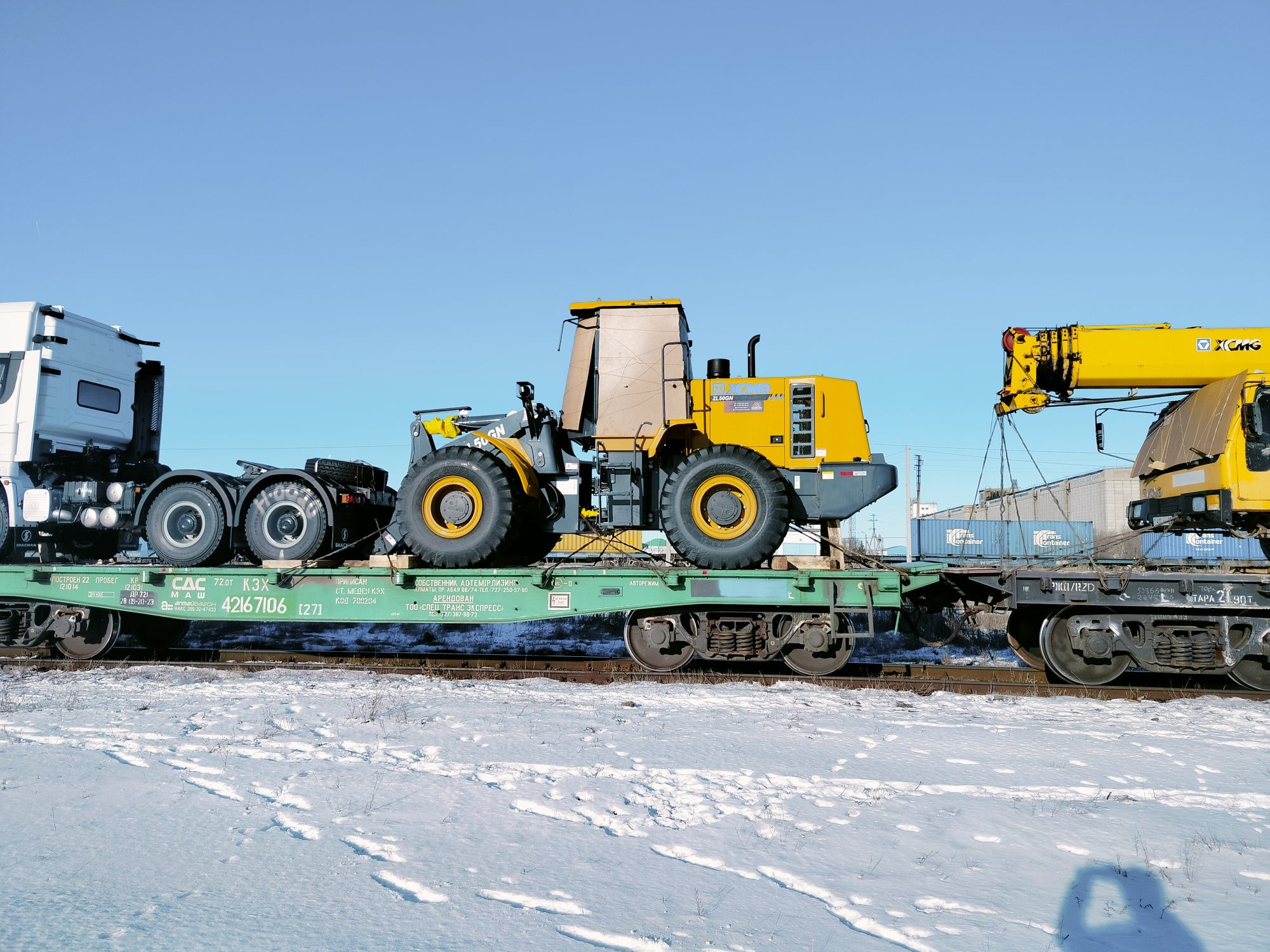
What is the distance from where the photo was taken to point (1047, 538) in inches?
1165

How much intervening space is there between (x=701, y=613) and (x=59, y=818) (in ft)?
19.7

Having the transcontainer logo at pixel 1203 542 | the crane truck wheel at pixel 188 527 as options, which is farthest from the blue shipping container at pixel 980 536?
the crane truck wheel at pixel 188 527

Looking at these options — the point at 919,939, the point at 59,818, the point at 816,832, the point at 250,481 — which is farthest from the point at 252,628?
the point at 919,939

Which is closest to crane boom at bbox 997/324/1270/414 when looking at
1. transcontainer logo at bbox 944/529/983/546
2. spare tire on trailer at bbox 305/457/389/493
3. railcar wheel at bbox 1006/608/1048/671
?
railcar wheel at bbox 1006/608/1048/671

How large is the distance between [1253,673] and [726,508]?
5945mm

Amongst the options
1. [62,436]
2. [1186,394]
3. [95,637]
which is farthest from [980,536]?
[62,436]

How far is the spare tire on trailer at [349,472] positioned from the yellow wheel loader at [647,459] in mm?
866

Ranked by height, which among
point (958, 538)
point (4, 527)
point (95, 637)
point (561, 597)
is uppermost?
point (958, 538)

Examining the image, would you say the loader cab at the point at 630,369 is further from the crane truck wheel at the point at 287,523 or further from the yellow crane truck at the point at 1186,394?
the yellow crane truck at the point at 1186,394

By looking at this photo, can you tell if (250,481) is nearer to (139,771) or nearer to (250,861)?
(139,771)

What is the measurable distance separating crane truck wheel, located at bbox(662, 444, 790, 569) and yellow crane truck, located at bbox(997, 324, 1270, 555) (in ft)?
10.4

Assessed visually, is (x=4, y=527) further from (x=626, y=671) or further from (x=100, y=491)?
(x=626, y=671)

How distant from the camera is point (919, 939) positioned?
3176mm

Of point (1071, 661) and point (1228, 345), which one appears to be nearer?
point (1228, 345)
